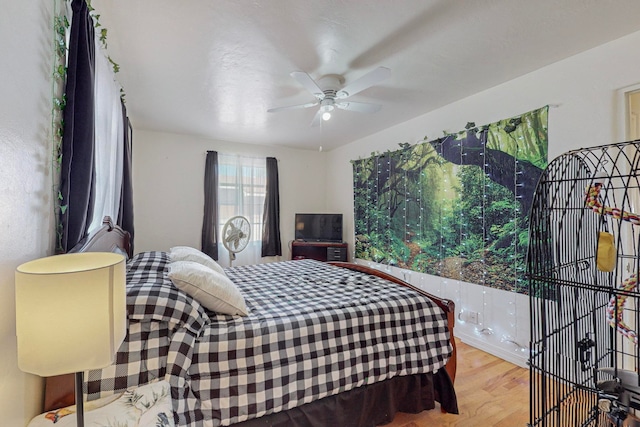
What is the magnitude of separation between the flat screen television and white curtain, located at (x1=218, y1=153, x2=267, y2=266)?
0.69m

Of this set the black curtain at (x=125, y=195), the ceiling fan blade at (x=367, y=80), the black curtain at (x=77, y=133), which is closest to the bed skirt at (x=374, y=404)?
the black curtain at (x=77, y=133)

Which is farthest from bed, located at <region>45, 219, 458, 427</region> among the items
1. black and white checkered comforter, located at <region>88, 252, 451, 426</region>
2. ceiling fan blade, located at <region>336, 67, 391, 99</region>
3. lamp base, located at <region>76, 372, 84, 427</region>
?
ceiling fan blade, located at <region>336, 67, 391, 99</region>

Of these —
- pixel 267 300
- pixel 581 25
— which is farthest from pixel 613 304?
pixel 581 25

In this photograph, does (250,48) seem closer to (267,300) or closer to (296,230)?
(267,300)

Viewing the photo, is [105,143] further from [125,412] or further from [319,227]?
[319,227]

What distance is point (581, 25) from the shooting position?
1807mm

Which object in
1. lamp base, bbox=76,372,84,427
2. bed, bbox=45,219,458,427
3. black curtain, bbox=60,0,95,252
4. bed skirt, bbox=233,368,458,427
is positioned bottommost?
bed skirt, bbox=233,368,458,427

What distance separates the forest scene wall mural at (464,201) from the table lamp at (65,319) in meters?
2.82

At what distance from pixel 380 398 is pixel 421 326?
483mm

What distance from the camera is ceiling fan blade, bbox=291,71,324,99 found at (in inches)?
78.7

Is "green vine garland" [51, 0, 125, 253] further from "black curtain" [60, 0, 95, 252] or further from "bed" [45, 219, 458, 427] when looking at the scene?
"bed" [45, 219, 458, 427]

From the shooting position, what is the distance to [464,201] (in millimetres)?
2902

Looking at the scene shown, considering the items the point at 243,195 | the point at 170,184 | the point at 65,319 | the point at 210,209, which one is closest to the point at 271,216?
the point at 243,195

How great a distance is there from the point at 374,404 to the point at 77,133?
6.66 ft
